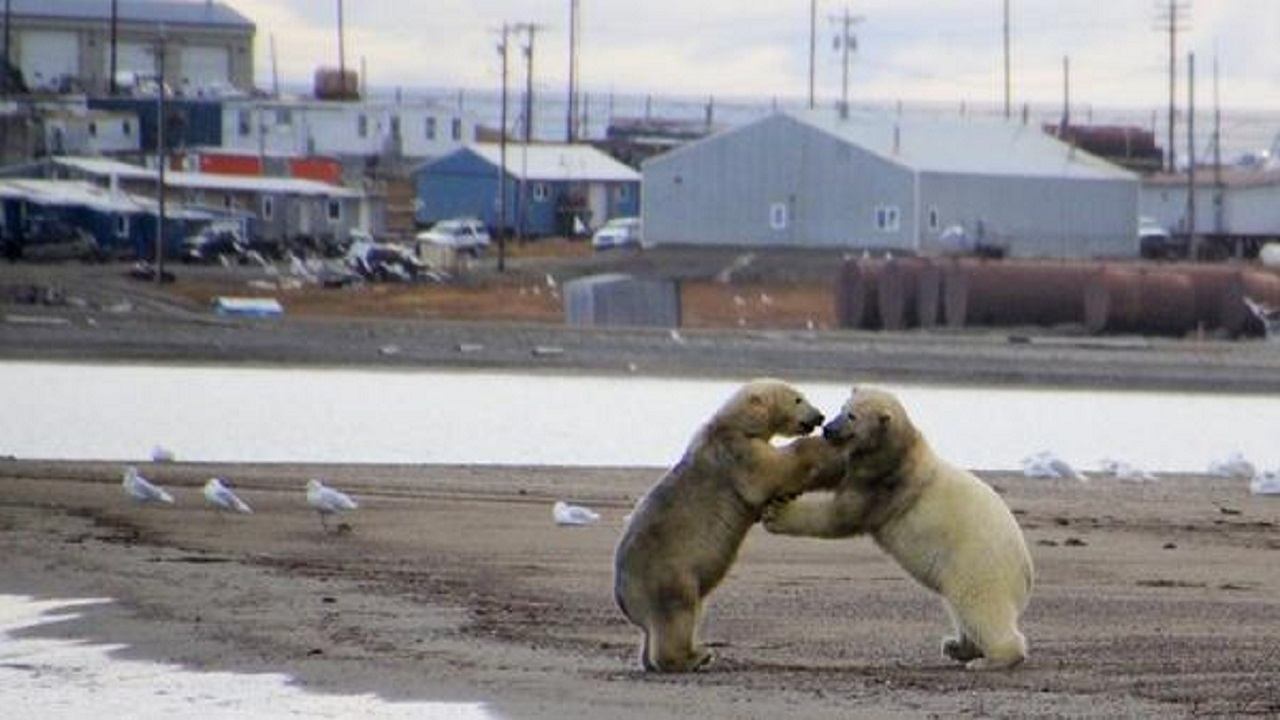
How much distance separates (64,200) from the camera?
308ft

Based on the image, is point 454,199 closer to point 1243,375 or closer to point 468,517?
point 1243,375

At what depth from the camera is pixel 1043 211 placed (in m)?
93.3

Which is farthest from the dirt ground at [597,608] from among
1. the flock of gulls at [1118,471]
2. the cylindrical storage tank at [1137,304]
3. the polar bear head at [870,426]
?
the cylindrical storage tank at [1137,304]

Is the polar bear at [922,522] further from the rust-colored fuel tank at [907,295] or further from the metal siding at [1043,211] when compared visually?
the metal siding at [1043,211]

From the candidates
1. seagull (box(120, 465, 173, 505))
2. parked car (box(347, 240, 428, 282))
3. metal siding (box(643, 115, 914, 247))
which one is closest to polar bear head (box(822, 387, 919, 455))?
seagull (box(120, 465, 173, 505))

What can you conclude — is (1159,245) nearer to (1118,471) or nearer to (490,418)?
(490,418)

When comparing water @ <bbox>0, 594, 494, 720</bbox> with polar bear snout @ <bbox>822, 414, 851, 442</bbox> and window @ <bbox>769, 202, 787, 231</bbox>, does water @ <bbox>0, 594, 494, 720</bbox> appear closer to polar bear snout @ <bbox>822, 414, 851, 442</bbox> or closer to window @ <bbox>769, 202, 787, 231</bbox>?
polar bear snout @ <bbox>822, 414, 851, 442</bbox>

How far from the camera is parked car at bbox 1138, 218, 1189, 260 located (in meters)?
96.6

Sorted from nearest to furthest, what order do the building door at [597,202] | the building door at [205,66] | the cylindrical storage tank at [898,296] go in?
the cylindrical storage tank at [898,296]
the building door at [597,202]
the building door at [205,66]

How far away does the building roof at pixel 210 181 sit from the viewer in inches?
4050

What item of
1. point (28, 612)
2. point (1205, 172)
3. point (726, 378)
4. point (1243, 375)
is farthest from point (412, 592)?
point (1205, 172)

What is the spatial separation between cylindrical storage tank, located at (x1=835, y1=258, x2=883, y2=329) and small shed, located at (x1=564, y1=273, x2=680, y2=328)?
326cm

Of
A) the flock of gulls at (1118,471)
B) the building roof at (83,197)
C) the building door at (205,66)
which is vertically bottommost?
the flock of gulls at (1118,471)

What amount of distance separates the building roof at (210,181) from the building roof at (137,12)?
86.0ft
